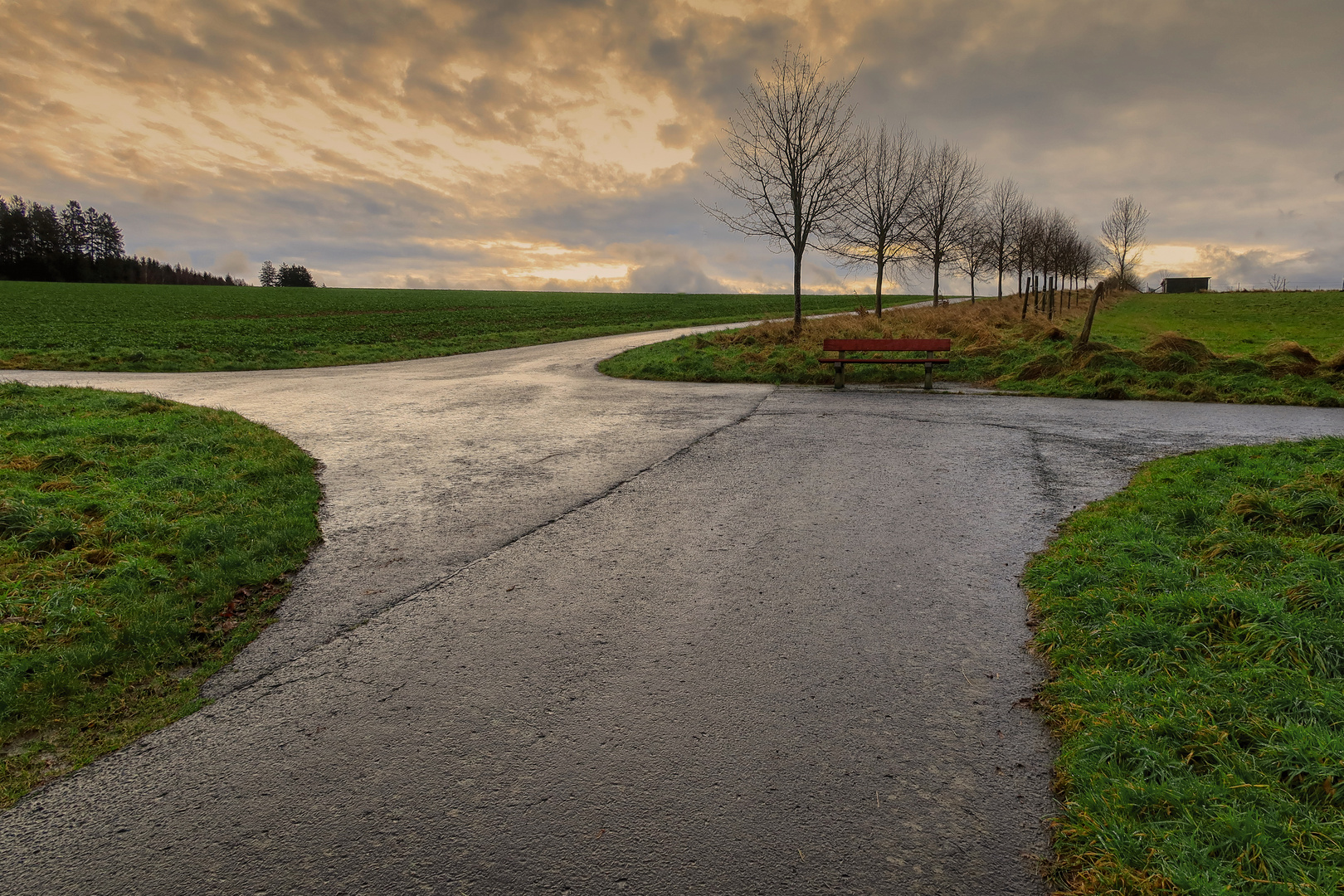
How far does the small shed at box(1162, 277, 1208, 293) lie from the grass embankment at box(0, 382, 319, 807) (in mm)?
98963

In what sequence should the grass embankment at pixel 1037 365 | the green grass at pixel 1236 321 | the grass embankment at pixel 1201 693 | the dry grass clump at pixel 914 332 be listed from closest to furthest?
the grass embankment at pixel 1201 693
the grass embankment at pixel 1037 365
the dry grass clump at pixel 914 332
the green grass at pixel 1236 321

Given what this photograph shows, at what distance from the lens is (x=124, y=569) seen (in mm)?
4594

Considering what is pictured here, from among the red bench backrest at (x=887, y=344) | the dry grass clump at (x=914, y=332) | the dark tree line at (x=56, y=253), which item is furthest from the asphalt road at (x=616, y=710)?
the dark tree line at (x=56, y=253)

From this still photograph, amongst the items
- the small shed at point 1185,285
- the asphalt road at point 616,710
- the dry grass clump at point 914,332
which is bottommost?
the asphalt road at point 616,710

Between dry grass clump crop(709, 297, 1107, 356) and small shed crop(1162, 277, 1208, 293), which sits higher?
small shed crop(1162, 277, 1208, 293)

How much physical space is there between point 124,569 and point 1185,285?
102 meters

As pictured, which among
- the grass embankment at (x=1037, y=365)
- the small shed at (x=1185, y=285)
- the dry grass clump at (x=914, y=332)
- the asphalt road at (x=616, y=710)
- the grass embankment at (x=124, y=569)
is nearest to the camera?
the asphalt road at (x=616, y=710)

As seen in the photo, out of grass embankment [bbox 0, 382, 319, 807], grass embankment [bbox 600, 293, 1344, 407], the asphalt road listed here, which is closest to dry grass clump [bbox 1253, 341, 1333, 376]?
grass embankment [bbox 600, 293, 1344, 407]

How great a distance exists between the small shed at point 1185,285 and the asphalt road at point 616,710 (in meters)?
94.1

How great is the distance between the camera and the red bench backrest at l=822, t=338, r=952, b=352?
44.9ft

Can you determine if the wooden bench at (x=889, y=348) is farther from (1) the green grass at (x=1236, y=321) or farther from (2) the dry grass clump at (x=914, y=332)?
(1) the green grass at (x=1236, y=321)

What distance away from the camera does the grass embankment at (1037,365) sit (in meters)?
12.3

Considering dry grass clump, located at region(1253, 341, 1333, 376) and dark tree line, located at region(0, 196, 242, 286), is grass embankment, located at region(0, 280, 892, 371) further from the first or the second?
dark tree line, located at region(0, 196, 242, 286)

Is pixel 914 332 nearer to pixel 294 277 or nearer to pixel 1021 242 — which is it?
pixel 1021 242
